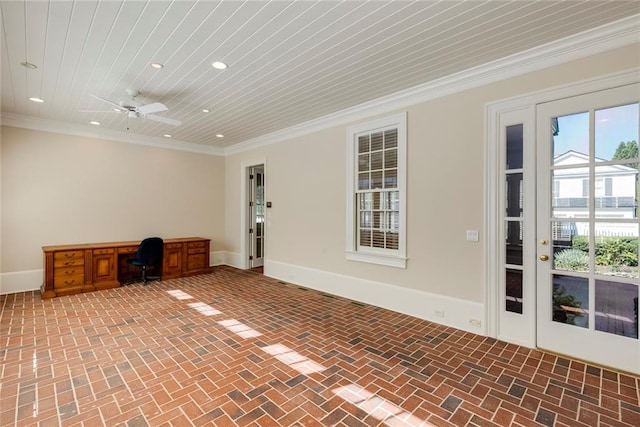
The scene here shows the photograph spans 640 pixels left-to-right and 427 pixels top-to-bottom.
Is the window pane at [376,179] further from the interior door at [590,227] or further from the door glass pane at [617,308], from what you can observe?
the door glass pane at [617,308]

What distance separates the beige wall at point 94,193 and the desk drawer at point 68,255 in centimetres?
72

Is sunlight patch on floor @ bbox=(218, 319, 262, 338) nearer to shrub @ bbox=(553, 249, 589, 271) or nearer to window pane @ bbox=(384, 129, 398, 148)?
window pane @ bbox=(384, 129, 398, 148)

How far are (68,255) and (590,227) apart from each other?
283 inches

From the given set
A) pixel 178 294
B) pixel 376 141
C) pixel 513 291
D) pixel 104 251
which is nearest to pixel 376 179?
pixel 376 141

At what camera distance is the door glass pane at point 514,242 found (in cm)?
306

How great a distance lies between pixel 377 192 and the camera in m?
4.38

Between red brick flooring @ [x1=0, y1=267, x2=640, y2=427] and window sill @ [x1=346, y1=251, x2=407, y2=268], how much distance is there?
71 centimetres

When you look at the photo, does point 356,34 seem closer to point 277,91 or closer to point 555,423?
point 277,91

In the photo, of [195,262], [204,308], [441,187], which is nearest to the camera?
[441,187]

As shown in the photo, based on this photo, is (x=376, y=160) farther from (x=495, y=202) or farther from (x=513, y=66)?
(x=513, y=66)

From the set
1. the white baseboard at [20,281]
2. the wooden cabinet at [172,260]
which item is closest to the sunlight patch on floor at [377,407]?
the wooden cabinet at [172,260]

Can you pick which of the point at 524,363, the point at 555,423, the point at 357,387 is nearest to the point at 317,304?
the point at 357,387

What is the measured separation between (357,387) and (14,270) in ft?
20.1

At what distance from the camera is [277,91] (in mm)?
3885
